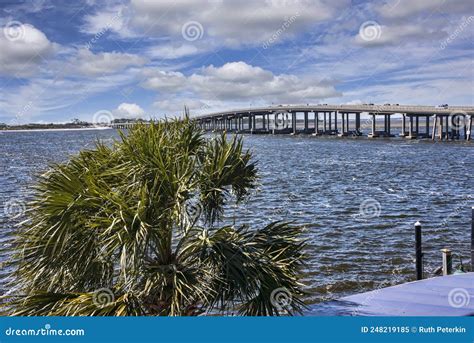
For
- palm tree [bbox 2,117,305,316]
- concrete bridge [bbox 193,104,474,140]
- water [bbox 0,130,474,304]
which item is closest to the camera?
palm tree [bbox 2,117,305,316]

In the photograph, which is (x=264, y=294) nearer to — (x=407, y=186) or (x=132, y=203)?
(x=132, y=203)

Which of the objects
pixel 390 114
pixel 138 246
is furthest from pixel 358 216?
pixel 390 114

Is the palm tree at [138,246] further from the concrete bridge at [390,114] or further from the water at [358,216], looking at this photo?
the concrete bridge at [390,114]

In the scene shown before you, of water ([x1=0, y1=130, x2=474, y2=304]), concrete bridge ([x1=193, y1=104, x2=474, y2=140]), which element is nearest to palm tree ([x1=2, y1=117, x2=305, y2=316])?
water ([x1=0, y1=130, x2=474, y2=304])

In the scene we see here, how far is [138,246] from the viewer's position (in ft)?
23.9

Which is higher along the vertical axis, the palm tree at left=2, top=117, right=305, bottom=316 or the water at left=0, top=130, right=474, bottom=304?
the palm tree at left=2, top=117, right=305, bottom=316

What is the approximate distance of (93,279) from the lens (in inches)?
323

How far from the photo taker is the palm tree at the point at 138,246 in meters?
7.51

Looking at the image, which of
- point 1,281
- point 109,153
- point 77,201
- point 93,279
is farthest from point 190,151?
point 1,281

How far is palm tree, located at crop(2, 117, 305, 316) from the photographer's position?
24.6 feet

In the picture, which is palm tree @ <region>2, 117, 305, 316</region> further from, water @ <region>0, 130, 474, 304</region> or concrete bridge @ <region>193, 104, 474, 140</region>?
concrete bridge @ <region>193, 104, 474, 140</region>

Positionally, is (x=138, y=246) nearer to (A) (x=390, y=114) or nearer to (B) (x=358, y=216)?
(B) (x=358, y=216)

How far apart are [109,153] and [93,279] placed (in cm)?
231

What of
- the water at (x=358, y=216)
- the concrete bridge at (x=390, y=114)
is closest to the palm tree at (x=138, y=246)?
the water at (x=358, y=216)
